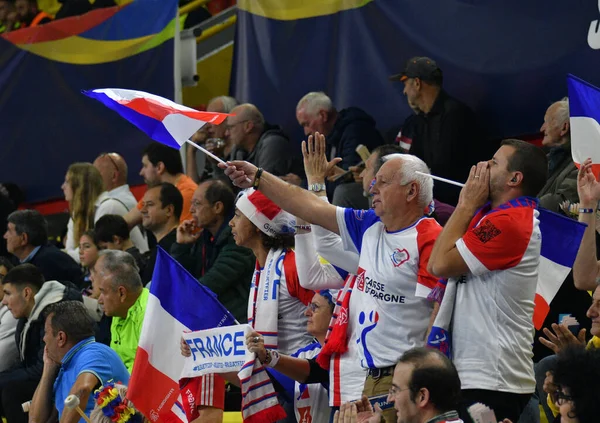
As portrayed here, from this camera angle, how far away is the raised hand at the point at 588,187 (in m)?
5.50

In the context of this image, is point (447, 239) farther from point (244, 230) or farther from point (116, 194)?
point (116, 194)

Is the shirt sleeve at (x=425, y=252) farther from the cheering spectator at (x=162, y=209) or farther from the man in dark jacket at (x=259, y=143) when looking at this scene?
the man in dark jacket at (x=259, y=143)

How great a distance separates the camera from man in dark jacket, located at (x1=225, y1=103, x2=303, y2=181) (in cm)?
901

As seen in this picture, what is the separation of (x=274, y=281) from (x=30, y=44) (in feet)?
22.4

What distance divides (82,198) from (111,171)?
55 centimetres

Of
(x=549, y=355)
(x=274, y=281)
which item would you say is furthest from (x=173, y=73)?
(x=549, y=355)

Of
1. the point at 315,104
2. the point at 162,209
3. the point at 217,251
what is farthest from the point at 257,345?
the point at 315,104

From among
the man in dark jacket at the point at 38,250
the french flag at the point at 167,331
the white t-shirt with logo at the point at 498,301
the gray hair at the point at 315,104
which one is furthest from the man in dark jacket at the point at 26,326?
the white t-shirt with logo at the point at 498,301

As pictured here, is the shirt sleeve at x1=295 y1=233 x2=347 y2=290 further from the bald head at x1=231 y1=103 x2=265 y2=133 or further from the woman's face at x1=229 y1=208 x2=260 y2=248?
the bald head at x1=231 y1=103 x2=265 y2=133

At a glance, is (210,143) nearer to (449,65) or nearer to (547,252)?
(449,65)

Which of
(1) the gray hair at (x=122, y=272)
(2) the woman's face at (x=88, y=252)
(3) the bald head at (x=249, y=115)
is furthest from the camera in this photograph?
(3) the bald head at (x=249, y=115)

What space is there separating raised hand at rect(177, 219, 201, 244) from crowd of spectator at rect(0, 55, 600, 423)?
0.02 m

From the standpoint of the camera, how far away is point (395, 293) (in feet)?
16.9

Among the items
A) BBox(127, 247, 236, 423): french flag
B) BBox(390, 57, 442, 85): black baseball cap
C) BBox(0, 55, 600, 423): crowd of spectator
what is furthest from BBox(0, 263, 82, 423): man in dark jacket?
BBox(390, 57, 442, 85): black baseball cap
